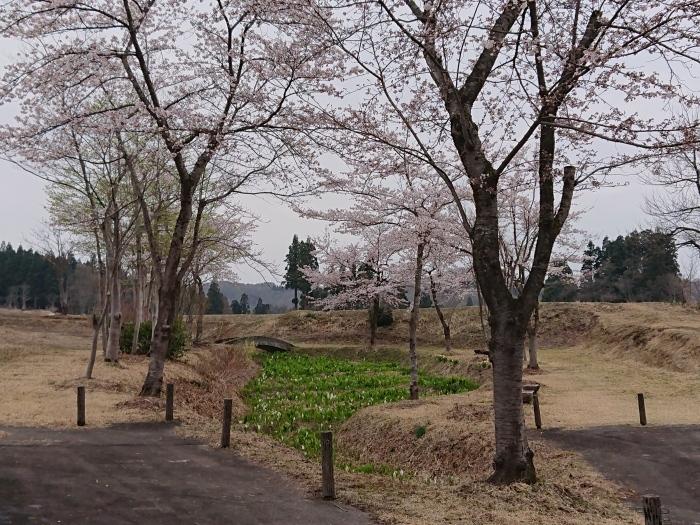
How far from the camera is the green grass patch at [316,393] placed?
1348 centimetres

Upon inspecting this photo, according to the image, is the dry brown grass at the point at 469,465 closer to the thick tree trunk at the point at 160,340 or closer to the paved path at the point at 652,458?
the paved path at the point at 652,458

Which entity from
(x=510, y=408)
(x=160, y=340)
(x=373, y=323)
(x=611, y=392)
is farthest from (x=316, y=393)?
(x=373, y=323)

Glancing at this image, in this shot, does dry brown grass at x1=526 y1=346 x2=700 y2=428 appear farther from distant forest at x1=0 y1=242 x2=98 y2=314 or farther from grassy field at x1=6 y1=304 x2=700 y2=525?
distant forest at x1=0 y1=242 x2=98 y2=314

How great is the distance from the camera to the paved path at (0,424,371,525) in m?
6.18

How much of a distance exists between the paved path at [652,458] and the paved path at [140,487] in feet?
14.2

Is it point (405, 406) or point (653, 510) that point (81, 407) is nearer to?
point (405, 406)

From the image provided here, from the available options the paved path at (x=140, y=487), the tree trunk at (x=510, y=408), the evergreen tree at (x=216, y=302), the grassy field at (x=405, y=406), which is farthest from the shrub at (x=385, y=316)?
the evergreen tree at (x=216, y=302)

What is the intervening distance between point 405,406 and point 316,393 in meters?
5.08

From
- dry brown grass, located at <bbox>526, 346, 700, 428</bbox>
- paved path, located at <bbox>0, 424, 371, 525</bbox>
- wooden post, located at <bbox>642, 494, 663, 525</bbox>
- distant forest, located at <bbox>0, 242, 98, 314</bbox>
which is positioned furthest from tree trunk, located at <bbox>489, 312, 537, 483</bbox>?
distant forest, located at <bbox>0, 242, 98, 314</bbox>

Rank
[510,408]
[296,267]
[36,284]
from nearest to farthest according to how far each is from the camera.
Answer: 1. [510,408]
2. [296,267]
3. [36,284]

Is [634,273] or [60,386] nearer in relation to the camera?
[60,386]

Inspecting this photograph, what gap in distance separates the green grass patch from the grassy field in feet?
0.23

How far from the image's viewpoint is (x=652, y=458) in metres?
9.52

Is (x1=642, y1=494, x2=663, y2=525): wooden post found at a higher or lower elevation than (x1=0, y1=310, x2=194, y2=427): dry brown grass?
higher
